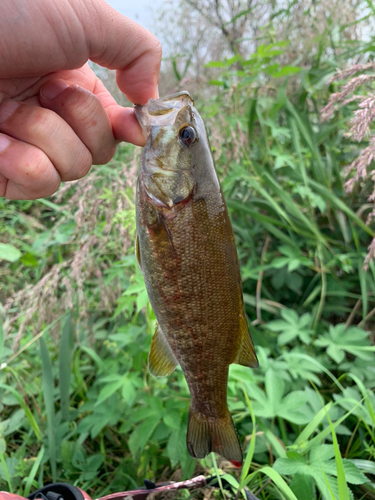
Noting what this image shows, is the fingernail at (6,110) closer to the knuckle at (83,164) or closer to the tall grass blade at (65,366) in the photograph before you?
the knuckle at (83,164)

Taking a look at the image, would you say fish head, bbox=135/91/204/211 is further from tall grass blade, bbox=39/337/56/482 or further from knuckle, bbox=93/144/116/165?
tall grass blade, bbox=39/337/56/482

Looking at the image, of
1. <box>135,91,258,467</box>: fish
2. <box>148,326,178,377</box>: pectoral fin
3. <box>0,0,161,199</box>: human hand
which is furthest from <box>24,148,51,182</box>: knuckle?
<box>148,326,178,377</box>: pectoral fin

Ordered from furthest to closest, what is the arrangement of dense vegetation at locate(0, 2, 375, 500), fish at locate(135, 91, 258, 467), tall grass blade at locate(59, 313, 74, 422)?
tall grass blade at locate(59, 313, 74, 422) < dense vegetation at locate(0, 2, 375, 500) < fish at locate(135, 91, 258, 467)

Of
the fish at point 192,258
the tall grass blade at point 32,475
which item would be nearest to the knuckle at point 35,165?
the fish at point 192,258

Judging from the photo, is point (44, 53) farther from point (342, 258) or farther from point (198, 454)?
point (342, 258)

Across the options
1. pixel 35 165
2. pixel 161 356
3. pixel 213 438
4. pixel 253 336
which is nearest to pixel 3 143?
pixel 35 165

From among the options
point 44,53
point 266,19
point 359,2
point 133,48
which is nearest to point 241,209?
point 133,48

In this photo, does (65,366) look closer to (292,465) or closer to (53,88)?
(292,465)
